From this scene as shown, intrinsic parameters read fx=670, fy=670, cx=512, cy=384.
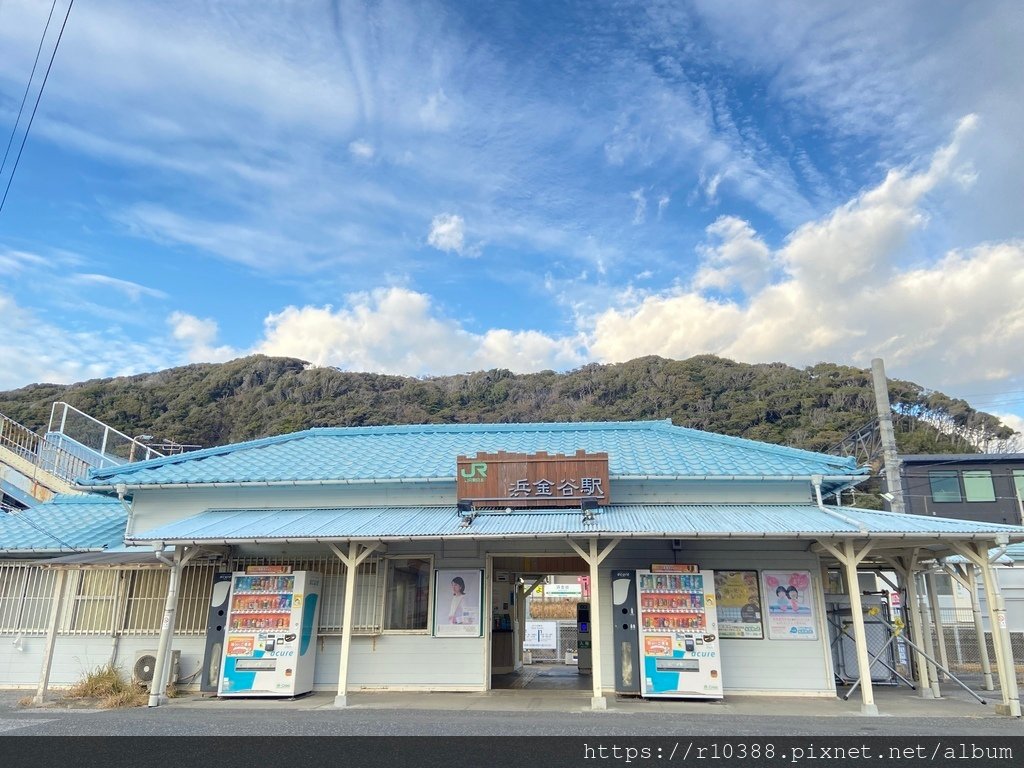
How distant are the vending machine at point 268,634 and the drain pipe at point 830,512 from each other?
792 cm

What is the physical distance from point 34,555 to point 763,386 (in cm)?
4450

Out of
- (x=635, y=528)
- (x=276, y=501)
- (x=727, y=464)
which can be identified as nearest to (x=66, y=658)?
(x=276, y=501)

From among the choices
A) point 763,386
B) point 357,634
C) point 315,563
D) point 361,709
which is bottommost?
point 361,709

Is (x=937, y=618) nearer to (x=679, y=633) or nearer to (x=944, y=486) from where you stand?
(x=679, y=633)

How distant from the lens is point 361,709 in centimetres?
904

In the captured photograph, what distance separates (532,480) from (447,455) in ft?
8.27

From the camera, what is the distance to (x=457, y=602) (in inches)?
426

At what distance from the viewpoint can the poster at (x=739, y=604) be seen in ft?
34.1

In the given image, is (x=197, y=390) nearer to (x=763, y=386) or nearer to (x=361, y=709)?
(x=763, y=386)

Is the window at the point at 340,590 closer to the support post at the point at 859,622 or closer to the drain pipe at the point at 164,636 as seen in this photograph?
the drain pipe at the point at 164,636

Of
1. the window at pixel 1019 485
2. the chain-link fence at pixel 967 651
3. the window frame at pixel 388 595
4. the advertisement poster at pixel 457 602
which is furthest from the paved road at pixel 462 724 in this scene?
the window at pixel 1019 485
